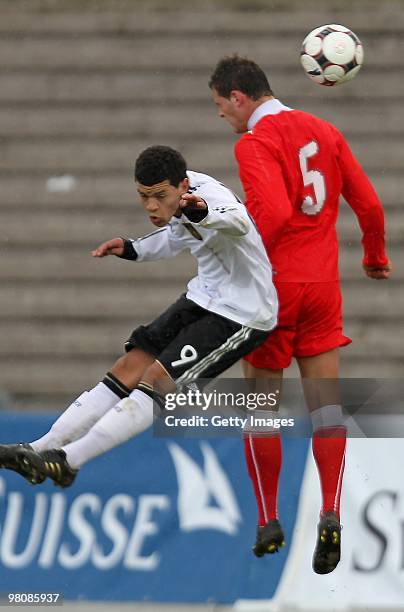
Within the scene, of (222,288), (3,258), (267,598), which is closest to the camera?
(222,288)

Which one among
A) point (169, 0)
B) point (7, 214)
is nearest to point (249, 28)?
point (169, 0)

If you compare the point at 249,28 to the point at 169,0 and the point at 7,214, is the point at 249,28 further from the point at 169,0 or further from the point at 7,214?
the point at 7,214

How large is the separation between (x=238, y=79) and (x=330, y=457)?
5.63 feet

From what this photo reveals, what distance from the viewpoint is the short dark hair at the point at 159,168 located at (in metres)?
5.34

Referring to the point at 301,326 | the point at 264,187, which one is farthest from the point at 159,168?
the point at 301,326

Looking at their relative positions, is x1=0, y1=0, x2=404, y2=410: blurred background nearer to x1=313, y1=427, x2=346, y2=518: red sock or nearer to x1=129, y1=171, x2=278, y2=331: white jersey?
x1=313, y1=427, x2=346, y2=518: red sock

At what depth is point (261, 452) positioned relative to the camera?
5879 millimetres

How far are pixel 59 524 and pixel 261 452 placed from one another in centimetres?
229

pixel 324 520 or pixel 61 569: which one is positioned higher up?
pixel 324 520

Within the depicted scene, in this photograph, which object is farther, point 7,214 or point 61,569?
point 7,214

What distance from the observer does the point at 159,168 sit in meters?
5.34

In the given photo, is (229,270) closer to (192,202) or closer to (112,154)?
(192,202)

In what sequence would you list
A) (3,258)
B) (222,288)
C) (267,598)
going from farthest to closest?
(3,258) < (267,598) < (222,288)

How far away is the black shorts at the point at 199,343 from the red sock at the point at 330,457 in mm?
583
